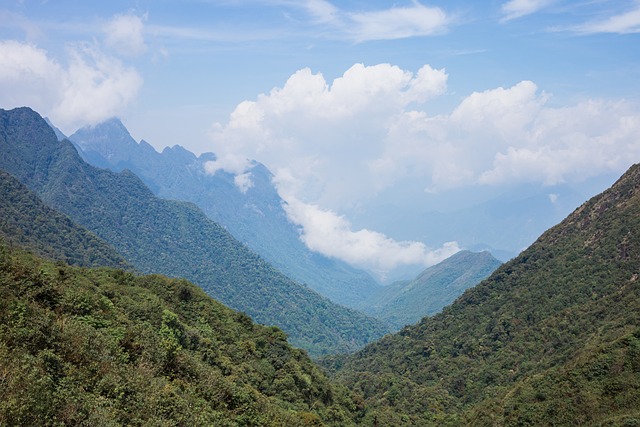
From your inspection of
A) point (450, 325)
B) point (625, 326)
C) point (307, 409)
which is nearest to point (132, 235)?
point (450, 325)

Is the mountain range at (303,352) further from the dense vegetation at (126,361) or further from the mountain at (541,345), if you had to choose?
the mountain at (541,345)

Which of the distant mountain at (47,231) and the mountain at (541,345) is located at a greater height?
the distant mountain at (47,231)

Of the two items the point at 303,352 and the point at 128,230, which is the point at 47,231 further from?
the point at 303,352

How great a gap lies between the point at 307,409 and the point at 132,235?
159 metres

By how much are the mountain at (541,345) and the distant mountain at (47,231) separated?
222 feet

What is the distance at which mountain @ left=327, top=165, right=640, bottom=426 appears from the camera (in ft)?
117

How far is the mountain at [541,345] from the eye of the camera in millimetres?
35531

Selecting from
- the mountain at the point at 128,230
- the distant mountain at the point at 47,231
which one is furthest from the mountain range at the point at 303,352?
the mountain at the point at 128,230

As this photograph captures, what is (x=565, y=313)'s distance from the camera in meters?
63.6

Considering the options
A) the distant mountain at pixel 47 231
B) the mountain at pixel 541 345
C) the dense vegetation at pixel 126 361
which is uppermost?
the distant mountain at pixel 47 231

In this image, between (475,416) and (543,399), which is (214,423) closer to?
(543,399)

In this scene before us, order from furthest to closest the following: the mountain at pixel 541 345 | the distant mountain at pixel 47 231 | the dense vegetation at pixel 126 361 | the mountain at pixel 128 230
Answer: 1. the mountain at pixel 128 230
2. the distant mountain at pixel 47 231
3. the mountain at pixel 541 345
4. the dense vegetation at pixel 126 361

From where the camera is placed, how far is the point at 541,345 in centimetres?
6225

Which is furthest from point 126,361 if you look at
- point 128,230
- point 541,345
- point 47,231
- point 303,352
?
point 128,230
